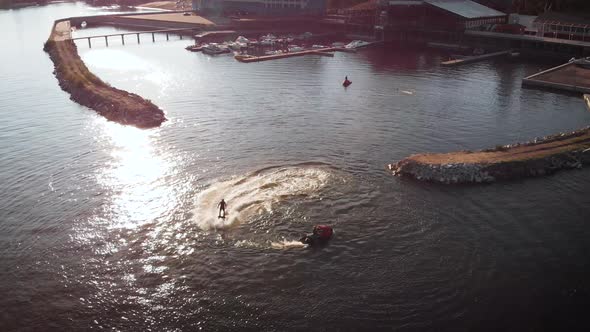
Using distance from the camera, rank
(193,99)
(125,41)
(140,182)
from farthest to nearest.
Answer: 1. (125,41)
2. (193,99)
3. (140,182)

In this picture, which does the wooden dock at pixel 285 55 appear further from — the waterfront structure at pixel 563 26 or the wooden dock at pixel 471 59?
the waterfront structure at pixel 563 26

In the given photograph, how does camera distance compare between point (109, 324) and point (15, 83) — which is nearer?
point (109, 324)

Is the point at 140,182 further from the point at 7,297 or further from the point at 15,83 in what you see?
the point at 15,83

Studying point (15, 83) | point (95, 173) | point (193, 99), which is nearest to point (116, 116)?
point (193, 99)

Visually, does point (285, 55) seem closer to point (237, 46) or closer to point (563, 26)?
point (237, 46)

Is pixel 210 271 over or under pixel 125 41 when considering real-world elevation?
under

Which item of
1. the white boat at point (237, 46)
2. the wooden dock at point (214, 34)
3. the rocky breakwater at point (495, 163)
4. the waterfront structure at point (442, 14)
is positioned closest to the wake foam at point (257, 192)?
the rocky breakwater at point (495, 163)

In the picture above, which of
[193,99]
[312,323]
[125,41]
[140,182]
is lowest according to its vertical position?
[312,323]
